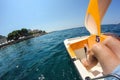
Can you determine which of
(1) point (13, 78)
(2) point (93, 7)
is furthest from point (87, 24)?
(1) point (13, 78)

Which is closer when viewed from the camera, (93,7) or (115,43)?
(115,43)

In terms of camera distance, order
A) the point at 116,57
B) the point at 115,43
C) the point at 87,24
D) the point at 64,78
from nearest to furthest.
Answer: the point at 116,57, the point at 115,43, the point at 87,24, the point at 64,78

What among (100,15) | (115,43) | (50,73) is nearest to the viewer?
(115,43)

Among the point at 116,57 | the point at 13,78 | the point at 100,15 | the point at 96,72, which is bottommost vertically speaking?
the point at 13,78

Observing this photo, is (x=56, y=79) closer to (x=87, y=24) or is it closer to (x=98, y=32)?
(x=87, y=24)

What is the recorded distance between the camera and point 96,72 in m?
5.58

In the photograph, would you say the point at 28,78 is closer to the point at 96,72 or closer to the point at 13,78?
the point at 13,78

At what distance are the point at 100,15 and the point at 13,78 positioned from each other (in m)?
6.24

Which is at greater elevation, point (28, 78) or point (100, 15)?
point (100, 15)

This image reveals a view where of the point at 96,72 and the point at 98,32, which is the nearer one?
the point at 98,32

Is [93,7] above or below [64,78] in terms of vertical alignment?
above

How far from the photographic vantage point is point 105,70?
9.25ft

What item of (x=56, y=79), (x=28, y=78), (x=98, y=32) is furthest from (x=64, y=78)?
(x=98, y=32)

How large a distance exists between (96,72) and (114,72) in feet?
10.5
